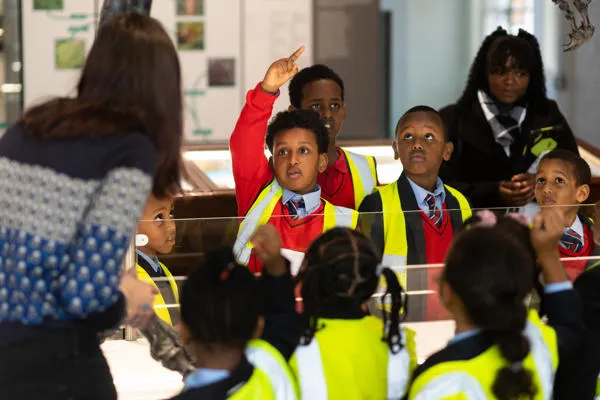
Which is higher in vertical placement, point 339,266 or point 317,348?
point 339,266

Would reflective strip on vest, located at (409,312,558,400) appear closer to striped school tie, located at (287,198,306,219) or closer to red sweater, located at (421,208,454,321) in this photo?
red sweater, located at (421,208,454,321)

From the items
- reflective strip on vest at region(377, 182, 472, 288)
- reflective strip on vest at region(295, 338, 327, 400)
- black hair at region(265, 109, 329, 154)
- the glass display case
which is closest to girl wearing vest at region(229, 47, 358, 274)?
black hair at region(265, 109, 329, 154)

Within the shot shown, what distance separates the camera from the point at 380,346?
2.49 metres

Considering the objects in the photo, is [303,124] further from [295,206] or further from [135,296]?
[135,296]

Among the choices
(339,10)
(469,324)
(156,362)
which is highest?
(339,10)

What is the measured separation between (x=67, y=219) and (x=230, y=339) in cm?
39

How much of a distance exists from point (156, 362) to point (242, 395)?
0.61m

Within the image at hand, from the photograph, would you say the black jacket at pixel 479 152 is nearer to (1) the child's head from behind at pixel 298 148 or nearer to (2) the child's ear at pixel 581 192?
(2) the child's ear at pixel 581 192

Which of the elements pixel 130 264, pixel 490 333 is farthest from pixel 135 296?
pixel 490 333

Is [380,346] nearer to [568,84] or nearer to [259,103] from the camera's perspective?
[259,103]

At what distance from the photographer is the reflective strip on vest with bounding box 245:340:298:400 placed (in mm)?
2354

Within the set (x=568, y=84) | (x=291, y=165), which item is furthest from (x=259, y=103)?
(x=568, y=84)

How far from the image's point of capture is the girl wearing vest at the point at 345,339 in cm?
242

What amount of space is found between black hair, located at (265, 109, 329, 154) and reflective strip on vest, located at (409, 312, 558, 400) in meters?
1.33
